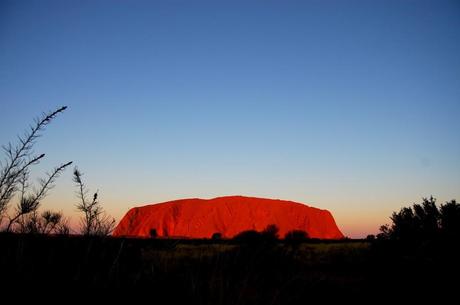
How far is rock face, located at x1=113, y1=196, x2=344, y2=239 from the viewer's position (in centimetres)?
11088

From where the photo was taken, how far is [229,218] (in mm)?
115312

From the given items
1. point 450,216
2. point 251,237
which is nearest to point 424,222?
point 450,216

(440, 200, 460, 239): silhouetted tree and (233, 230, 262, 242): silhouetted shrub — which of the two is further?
(440, 200, 460, 239): silhouetted tree

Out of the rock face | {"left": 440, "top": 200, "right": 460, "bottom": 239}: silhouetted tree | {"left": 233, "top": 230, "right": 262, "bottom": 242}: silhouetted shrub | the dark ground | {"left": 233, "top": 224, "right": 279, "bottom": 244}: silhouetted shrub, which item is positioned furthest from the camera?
the rock face

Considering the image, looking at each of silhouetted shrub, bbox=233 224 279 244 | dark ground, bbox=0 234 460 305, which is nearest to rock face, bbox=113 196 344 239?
silhouetted shrub, bbox=233 224 279 244

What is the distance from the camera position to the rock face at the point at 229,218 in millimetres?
110875

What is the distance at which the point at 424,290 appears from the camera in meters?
9.14

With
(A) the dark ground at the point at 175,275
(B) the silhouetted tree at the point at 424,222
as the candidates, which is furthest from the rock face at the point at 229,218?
(A) the dark ground at the point at 175,275

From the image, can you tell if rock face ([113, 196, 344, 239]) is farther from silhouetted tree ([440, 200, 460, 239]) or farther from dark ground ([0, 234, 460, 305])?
dark ground ([0, 234, 460, 305])

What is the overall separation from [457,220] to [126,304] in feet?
80.5

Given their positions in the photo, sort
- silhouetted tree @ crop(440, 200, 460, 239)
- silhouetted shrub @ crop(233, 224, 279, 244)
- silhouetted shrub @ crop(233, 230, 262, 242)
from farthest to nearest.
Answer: silhouetted tree @ crop(440, 200, 460, 239), silhouetted shrub @ crop(233, 230, 262, 242), silhouetted shrub @ crop(233, 224, 279, 244)

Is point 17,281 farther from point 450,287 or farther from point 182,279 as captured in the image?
point 450,287

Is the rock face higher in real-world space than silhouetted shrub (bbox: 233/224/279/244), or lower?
higher

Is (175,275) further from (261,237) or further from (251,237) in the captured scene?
(251,237)
